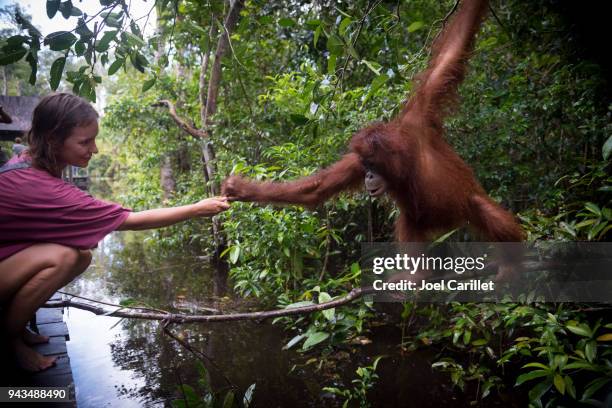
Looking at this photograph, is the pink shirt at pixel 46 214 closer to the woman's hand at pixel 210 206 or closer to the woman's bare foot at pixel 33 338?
the woman's hand at pixel 210 206

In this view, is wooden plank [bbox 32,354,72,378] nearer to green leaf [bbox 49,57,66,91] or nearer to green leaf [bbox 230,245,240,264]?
green leaf [bbox 230,245,240,264]

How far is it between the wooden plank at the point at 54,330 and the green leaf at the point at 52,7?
6.97 ft

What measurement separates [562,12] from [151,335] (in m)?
4.31

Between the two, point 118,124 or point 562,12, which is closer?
point 562,12

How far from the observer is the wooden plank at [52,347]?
8.23 ft

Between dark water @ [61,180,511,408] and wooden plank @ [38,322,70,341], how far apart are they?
1.68 feet

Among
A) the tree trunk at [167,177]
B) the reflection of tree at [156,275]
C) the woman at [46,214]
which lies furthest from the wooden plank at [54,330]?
the tree trunk at [167,177]

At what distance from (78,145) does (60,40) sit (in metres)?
0.49

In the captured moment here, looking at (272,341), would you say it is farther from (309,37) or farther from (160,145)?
(160,145)

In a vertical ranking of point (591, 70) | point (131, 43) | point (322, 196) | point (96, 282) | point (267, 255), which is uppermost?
point (131, 43)

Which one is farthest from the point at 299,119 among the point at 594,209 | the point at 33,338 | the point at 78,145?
the point at 33,338

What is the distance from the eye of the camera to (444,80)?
227 cm

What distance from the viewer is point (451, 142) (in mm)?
3807

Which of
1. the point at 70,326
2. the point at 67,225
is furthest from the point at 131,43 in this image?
the point at 70,326
